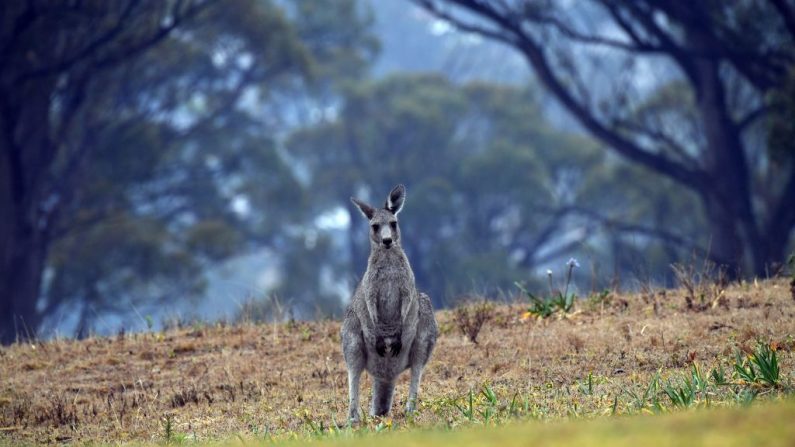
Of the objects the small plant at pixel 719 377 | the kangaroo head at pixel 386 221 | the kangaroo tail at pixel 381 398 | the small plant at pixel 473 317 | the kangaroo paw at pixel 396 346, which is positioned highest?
the kangaroo head at pixel 386 221

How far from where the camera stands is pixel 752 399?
6734mm

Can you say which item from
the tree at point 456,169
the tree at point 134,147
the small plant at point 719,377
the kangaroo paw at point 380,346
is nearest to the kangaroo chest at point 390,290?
the kangaroo paw at point 380,346

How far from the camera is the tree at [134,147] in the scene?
21.7 m

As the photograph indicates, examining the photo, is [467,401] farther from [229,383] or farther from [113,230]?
[113,230]

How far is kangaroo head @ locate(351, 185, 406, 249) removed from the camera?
8062 mm

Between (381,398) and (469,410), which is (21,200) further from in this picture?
(469,410)

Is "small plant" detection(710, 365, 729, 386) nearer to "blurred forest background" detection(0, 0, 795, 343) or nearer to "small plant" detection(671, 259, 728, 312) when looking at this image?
"small plant" detection(671, 259, 728, 312)

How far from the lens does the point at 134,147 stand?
94.8 ft

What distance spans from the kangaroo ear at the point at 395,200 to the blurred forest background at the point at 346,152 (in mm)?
3636

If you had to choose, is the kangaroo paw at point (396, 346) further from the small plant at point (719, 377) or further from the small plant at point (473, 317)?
the small plant at point (473, 317)

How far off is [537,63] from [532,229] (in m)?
13.9

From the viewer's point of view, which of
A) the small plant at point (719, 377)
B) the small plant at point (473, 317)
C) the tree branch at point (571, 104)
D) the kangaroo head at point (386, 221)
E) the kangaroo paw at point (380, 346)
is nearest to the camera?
the small plant at point (719, 377)

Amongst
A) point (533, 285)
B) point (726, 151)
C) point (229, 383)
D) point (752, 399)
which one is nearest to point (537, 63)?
point (726, 151)

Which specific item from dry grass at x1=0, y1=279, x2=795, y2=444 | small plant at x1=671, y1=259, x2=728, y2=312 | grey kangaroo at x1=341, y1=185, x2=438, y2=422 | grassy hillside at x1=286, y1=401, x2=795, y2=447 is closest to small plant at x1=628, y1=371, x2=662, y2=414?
dry grass at x1=0, y1=279, x2=795, y2=444
